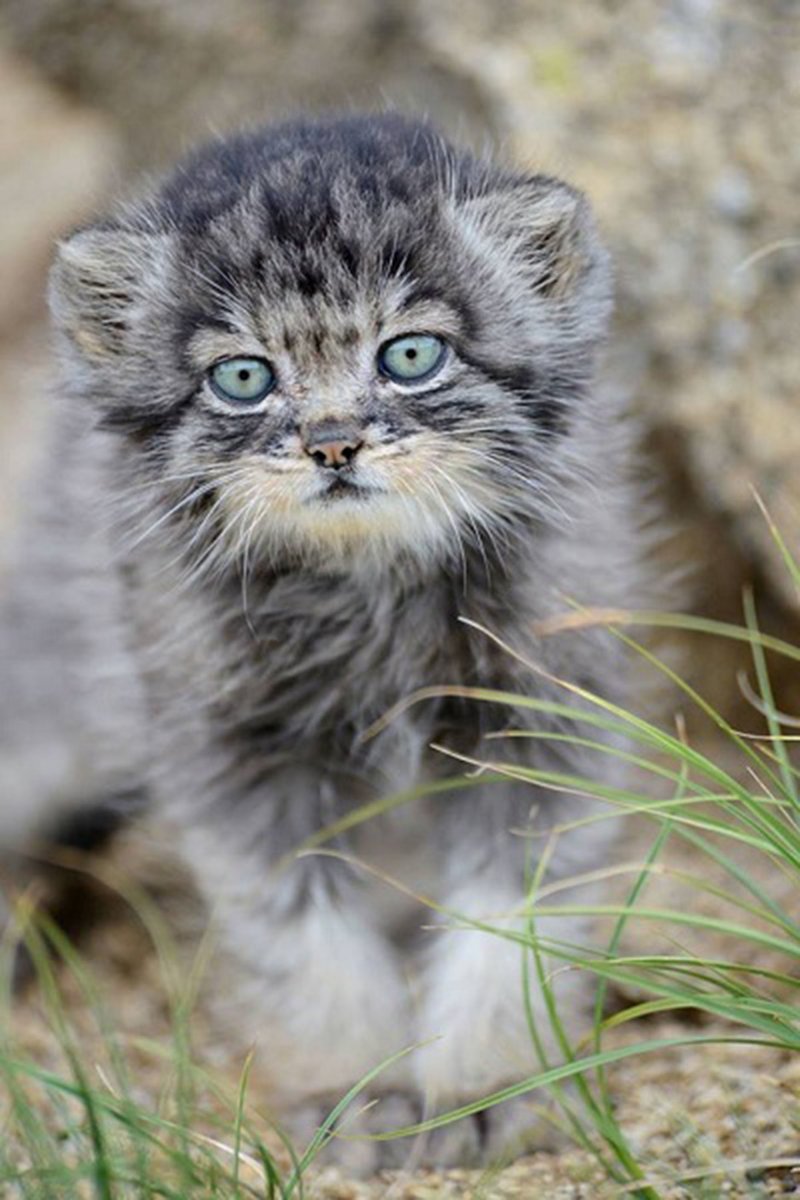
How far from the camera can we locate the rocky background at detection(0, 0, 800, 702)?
3.76m

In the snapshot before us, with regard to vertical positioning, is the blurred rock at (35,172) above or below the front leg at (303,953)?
above

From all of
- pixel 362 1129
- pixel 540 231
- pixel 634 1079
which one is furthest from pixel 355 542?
pixel 634 1079

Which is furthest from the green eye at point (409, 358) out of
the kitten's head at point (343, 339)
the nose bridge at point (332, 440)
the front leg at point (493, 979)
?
the front leg at point (493, 979)

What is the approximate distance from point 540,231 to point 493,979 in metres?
1.26

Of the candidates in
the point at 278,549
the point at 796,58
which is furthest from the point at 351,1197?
the point at 796,58

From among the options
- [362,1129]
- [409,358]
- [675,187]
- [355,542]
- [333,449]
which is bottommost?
[362,1129]

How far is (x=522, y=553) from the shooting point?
3023 mm

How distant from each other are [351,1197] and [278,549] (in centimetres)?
104

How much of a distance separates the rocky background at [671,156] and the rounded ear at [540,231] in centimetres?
65

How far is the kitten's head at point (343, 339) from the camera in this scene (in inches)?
107

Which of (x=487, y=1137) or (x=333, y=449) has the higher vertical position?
(x=333, y=449)

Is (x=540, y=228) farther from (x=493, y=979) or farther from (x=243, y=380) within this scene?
(x=493, y=979)

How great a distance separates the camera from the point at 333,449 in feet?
8.61

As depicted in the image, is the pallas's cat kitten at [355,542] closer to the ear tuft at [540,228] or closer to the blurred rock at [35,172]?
the ear tuft at [540,228]
